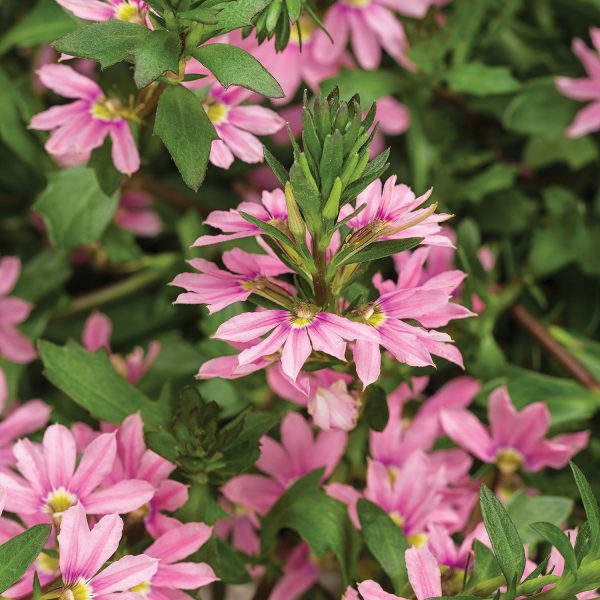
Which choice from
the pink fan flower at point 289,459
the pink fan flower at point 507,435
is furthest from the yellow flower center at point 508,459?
the pink fan flower at point 289,459

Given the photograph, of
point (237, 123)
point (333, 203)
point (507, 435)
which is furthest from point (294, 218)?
point (507, 435)

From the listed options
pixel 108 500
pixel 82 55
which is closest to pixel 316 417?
pixel 108 500

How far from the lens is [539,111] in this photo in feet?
3.17

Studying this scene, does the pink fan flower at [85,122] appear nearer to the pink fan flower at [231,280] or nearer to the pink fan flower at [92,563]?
the pink fan flower at [231,280]

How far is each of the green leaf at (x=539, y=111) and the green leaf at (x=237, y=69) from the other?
0.44m

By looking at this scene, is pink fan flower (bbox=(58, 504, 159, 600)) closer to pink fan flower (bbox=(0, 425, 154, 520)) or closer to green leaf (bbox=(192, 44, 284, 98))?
pink fan flower (bbox=(0, 425, 154, 520))

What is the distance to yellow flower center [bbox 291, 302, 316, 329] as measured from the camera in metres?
0.53

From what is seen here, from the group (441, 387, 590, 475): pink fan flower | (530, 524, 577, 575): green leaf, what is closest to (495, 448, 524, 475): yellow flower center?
(441, 387, 590, 475): pink fan flower

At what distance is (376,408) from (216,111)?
0.23m

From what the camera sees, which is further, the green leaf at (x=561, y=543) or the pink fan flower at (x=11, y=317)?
the pink fan flower at (x=11, y=317)

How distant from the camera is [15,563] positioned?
1.75ft

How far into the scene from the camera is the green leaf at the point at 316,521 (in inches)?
26.8

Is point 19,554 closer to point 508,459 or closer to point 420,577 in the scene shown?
point 420,577

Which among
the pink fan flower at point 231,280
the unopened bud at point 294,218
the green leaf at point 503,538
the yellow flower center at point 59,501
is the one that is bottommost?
the yellow flower center at point 59,501
